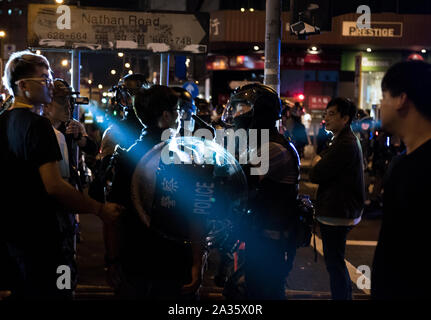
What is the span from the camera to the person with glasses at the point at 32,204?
3150mm

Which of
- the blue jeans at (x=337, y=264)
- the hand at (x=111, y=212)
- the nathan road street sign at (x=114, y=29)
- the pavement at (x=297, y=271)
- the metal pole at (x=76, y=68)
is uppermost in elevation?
the nathan road street sign at (x=114, y=29)

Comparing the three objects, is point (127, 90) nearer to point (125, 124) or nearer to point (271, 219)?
point (125, 124)

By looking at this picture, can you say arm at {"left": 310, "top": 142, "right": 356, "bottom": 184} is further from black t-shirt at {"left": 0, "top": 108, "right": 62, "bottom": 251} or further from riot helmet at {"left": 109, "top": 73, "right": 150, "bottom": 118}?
black t-shirt at {"left": 0, "top": 108, "right": 62, "bottom": 251}

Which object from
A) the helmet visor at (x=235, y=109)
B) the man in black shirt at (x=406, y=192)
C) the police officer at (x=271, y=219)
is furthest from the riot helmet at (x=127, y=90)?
the man in black shirt at (x=406, y=192)

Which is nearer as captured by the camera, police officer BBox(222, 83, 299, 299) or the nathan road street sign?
police officer BBox(222, 83, 299, 299)

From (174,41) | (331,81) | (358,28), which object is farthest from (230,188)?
(331,81)

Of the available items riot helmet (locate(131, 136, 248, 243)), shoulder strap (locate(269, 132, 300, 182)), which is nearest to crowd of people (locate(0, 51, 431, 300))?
riot helmet (locate(131, 136, 248, 243))

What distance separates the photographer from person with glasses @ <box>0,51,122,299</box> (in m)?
3.15

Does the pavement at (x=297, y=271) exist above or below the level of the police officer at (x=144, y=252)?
below

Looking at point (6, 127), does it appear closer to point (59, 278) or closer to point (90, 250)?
point (59, 278)

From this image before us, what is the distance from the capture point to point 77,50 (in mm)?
9945

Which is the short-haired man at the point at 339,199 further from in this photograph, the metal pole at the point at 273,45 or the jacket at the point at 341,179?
the metal pole at the point at 273,45

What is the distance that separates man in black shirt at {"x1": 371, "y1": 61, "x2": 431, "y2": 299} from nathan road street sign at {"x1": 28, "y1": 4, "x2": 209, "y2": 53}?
7.77 meters

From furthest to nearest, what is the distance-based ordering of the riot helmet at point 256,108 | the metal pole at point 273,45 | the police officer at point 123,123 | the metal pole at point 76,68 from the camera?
the metal pole at point 76,68
the metal pole at point 273,45
the police officer at point 123,123
the riot helmet at point 256,108
